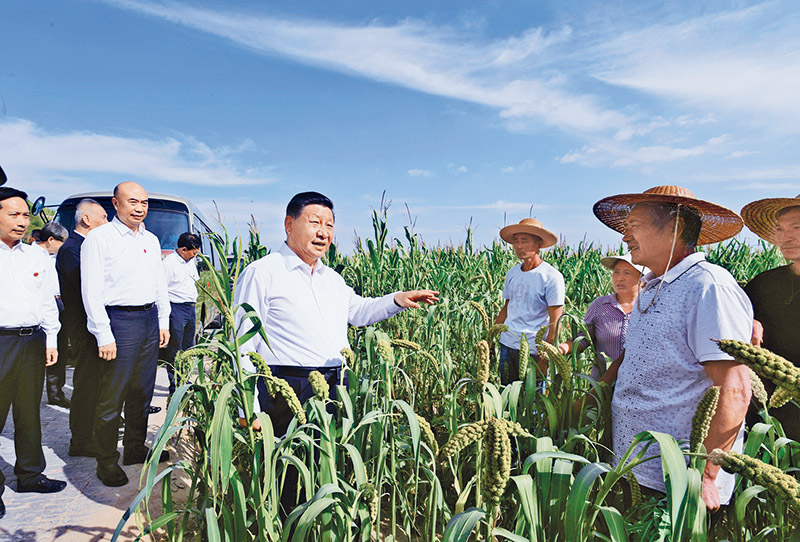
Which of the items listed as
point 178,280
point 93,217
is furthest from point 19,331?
point 178,280

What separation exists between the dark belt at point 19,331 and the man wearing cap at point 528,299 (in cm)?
317

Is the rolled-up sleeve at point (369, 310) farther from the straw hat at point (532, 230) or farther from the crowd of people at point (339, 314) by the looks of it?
the straw hat at point (532, 230)

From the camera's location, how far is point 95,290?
3088 millimetres

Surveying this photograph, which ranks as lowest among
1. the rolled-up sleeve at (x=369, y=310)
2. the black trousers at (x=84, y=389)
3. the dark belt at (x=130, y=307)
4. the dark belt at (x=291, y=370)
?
the black trousers at (x=84, y=389)

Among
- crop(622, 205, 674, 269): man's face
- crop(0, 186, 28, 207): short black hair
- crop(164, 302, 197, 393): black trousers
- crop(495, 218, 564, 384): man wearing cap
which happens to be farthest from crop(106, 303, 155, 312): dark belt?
crop(622, 205, 674, 269): man's face

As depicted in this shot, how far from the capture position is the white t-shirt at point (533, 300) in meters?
3.50

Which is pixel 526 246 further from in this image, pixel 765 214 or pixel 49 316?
pixel 49 316

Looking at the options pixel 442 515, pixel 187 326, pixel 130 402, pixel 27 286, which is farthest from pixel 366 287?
pixel 442 515

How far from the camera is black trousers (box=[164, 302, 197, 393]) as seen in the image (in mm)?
5242

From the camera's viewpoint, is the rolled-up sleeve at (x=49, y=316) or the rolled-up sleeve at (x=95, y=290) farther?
the rolled-up sleeve at (x=49, y=316)

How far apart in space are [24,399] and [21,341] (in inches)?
14.7

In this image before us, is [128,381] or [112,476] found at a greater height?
[128,381]

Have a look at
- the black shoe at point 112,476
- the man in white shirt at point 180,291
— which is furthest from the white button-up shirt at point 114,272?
the man in white shirt at point 180,291

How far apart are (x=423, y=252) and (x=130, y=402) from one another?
3.56m
